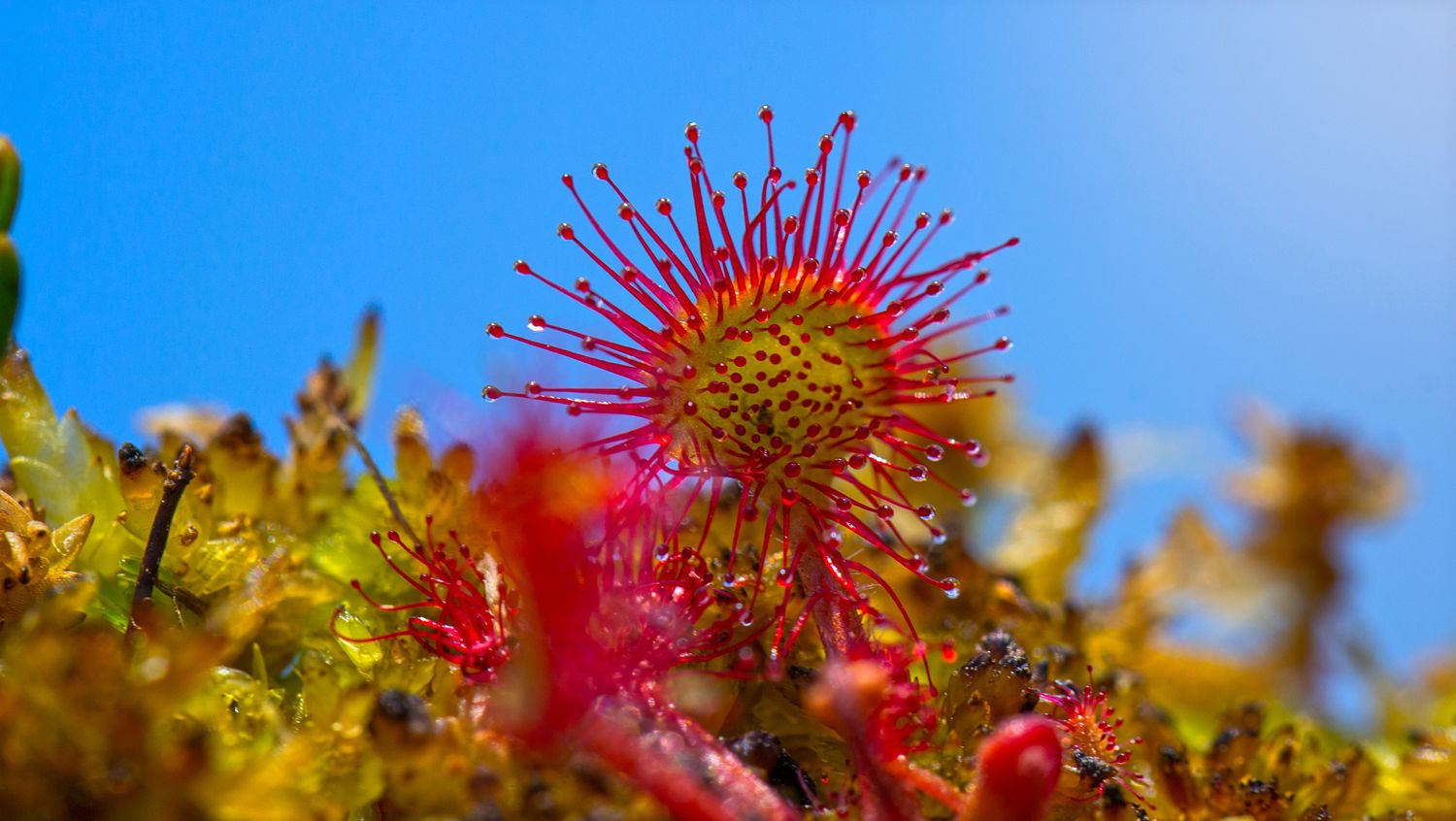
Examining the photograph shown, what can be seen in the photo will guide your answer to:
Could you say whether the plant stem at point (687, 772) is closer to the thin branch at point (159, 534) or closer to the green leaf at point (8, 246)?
the thin branch at point (159, 534)

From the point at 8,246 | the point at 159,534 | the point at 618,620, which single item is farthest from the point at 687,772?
the point at 8,246

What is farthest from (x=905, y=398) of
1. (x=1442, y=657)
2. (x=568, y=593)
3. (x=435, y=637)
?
(x=1442, y=657)

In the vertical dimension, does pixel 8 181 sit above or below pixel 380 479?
above

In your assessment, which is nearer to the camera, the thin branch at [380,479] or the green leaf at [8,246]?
the green leaf at [8,246]

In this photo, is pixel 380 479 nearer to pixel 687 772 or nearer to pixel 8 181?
pixel 8 181

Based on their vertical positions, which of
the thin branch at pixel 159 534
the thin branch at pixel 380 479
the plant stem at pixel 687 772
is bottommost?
the plant stem at pixel 687 772

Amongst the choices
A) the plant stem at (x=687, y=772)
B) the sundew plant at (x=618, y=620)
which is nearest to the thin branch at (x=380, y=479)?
the sundew plant at (x=618, y=620)

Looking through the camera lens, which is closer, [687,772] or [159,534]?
[687,772]

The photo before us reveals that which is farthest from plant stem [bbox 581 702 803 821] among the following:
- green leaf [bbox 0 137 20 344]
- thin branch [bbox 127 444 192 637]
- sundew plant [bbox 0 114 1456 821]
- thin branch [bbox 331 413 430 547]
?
green leaf [bbox 0 137 20 344]

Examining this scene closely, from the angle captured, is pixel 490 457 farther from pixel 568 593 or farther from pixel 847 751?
pixel 847 751
